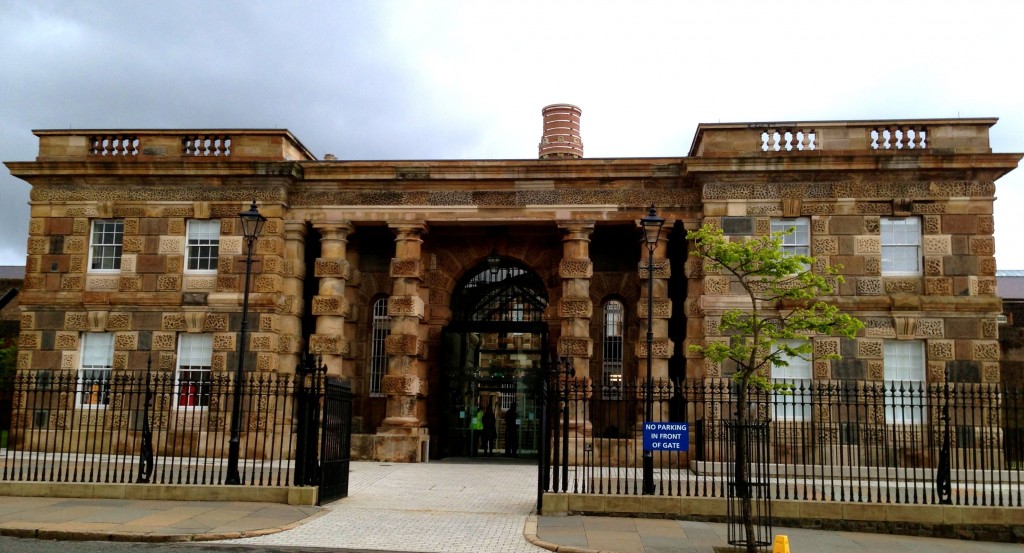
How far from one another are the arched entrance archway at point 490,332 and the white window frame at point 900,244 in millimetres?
8625

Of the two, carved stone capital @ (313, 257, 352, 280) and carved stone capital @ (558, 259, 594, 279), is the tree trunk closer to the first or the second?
carved stone capital @ (558, 259, 594, 279)

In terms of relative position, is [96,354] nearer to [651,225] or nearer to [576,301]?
[576,301]

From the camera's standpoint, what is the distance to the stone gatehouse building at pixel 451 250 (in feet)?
70.4

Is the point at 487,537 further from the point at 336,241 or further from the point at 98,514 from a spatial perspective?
the point at 336,241

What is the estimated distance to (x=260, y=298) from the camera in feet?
75.3

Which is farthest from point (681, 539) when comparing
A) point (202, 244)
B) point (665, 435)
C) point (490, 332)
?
point (202, 244)

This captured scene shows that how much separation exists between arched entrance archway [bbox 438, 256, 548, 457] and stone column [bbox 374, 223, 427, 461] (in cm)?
150

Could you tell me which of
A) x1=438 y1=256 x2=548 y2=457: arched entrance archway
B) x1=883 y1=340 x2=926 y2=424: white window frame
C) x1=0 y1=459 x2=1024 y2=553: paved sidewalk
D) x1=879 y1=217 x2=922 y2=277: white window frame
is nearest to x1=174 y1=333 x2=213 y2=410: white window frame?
x1=438 y1=256 x2=548 y2=457: arched entrance archway

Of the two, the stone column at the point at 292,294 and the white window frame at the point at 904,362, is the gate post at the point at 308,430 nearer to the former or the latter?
the stone column at the point at 292,294

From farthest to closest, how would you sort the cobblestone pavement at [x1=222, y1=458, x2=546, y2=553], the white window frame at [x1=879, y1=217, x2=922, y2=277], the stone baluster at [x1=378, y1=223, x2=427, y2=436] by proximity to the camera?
the stone baluster at [x1=378, y1=223, x2=427, y2=436] → the white window frame at [x1=879, y1=217, x2=922, y2=277] → the cobblestone pavement at [x1=222, y1=458, x2=546, y2=553]

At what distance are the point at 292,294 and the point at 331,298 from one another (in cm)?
100

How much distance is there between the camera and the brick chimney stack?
2698 centimetres

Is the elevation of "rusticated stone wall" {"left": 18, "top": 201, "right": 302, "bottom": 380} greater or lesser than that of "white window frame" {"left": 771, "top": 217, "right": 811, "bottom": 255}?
lesser

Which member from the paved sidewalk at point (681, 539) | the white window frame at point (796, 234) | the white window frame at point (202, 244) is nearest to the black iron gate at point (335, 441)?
the paved sidewalk at point (681, 539)
